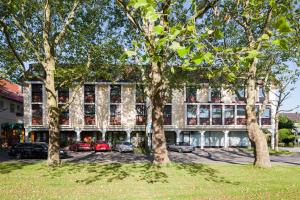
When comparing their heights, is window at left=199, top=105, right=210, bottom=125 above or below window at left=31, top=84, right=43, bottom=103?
below

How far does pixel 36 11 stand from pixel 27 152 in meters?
12.8

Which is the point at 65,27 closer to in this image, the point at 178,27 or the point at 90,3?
the point at 90,3

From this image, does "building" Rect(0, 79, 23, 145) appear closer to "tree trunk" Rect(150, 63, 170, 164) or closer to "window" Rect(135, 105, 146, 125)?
"window" Rect(135, 105, 146, 125)

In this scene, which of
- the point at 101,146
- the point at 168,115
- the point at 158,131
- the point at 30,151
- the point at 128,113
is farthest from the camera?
the point at 168,115

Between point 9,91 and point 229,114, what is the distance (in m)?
32.1

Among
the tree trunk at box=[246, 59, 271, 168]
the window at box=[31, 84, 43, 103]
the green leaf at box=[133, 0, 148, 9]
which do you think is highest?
the window at box=[31, 84, 43, 103]

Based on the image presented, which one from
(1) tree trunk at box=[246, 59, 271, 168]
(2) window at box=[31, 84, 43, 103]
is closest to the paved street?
(1) tree trunk at box=[246, 59, 271, 168]

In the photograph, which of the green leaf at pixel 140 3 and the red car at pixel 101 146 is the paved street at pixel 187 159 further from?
the green leaf at pixel 140 3

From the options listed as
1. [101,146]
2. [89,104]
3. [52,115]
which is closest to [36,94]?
[89,104]

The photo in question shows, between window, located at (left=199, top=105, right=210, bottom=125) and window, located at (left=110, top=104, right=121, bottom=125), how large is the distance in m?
11.4

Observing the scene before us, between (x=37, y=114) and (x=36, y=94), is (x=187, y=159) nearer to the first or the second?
(x=37, y=114)

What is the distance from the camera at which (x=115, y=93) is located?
50562 millimetres

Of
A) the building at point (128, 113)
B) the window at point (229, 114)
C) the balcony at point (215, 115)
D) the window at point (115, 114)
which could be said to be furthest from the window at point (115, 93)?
the window at point (229, 114)

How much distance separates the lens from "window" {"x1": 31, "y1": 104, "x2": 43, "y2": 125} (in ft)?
158
